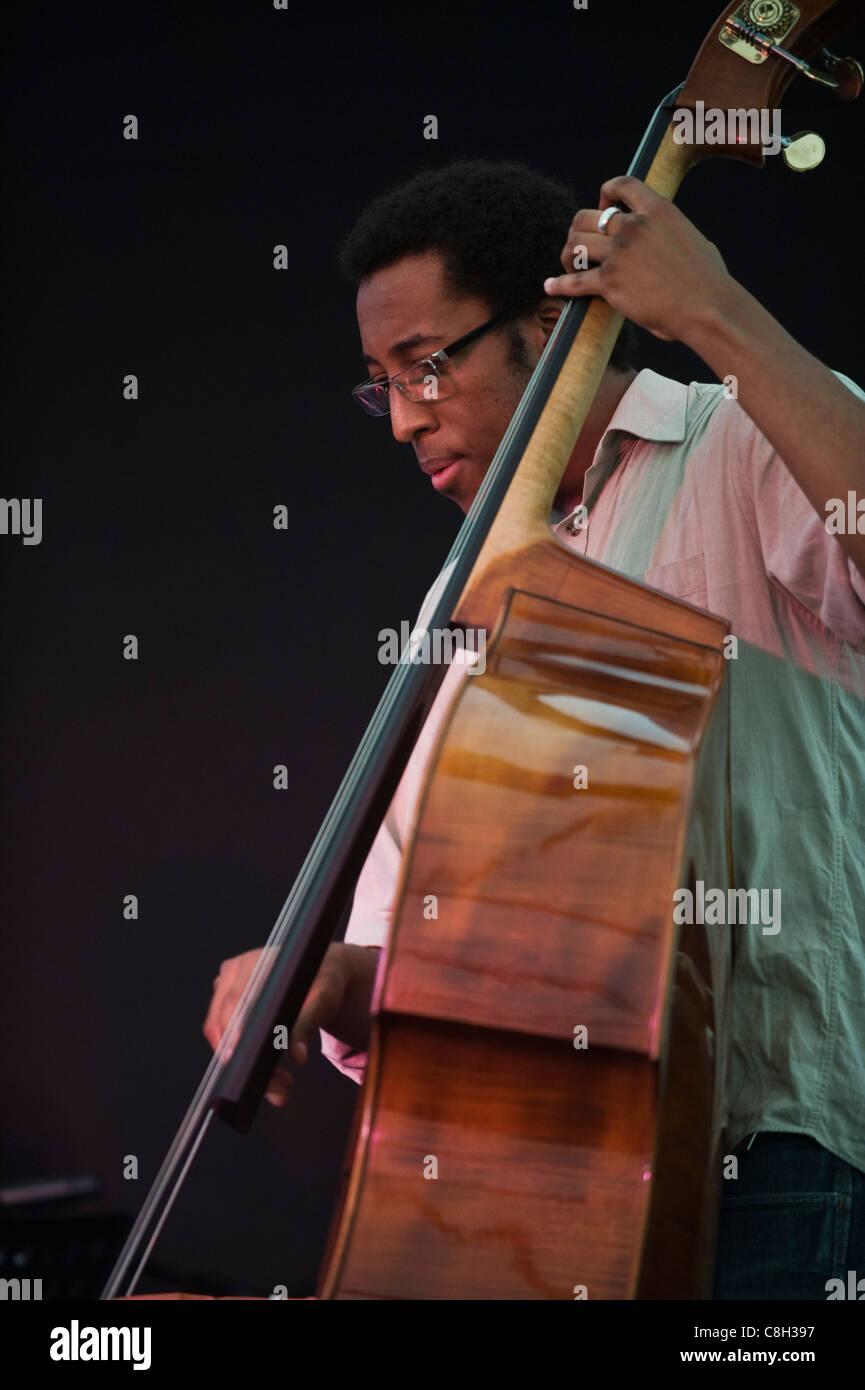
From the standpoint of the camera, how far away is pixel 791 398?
0.90m

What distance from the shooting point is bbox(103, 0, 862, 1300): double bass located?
0.75m

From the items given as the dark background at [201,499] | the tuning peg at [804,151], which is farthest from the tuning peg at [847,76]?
the dark background at [201,499]

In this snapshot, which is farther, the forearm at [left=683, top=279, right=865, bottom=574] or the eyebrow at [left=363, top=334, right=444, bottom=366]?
the eyebrow at [left=363, top=334, right=444, bottom=366]

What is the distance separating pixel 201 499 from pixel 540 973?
81.2 inches

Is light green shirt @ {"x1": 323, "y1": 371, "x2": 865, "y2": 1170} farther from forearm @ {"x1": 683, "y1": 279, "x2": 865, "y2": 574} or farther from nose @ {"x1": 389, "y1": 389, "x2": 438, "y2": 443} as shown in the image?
nose @ {"x1": 389, "y1": 389, "x2": 438, "y2": 443}

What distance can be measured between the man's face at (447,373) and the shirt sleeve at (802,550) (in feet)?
1.48

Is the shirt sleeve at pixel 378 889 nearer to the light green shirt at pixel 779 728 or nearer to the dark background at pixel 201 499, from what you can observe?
the light green shirt at pixel 779 728

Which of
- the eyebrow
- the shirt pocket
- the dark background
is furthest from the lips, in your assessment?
the dark background

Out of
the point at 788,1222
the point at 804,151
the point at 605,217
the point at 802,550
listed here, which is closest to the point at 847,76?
the point at 804,151

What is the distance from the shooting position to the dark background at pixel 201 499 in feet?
8.31

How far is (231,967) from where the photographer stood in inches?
46.5

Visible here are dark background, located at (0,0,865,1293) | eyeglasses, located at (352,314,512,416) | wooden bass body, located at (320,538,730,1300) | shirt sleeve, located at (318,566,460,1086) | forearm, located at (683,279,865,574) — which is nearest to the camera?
wooden bass body, located at (320,538,730,1300)
